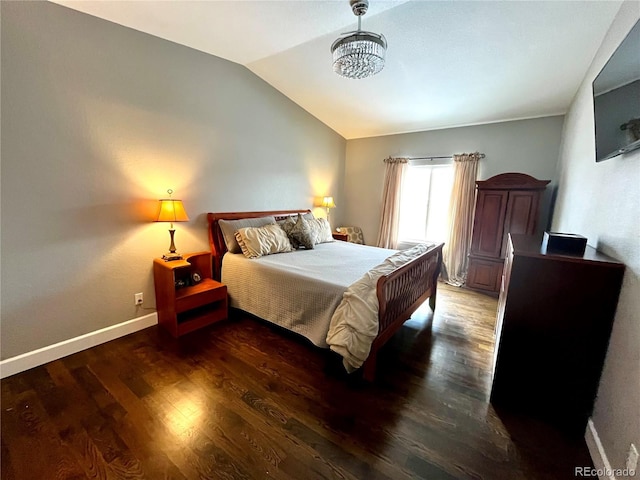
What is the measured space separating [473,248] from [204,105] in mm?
4000

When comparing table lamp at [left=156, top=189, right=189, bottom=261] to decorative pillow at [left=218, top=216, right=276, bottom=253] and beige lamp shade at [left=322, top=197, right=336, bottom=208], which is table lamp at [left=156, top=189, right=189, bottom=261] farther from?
beige lamp shade at [left=322, top=197, right=336, bottom=208]

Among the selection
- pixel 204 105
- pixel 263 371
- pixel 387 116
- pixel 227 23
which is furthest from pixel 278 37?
pixel 263 371

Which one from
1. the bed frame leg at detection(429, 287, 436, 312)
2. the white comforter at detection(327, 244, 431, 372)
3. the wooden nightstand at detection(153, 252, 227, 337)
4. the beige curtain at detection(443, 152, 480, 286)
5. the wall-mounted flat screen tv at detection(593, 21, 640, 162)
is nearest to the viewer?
the wall-mounted flat screen tv at detection(593, 21, 640, 162)

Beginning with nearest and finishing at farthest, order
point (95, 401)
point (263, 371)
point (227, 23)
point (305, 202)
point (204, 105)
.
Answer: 1. point (95, 401)
2. point (263, 371)
3. point (227, 23)
4. point (204, 105)
5. point (305, 202)

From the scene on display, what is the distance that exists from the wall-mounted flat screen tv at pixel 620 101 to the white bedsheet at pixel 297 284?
1788mm

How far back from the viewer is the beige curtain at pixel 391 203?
15.7ft

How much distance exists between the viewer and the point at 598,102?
5.76 feet

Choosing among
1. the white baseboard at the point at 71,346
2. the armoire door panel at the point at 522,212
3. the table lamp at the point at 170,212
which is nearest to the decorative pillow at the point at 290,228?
the table lamp at the point at 170,212

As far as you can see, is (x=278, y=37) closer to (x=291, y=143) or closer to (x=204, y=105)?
(x=204, y=105)

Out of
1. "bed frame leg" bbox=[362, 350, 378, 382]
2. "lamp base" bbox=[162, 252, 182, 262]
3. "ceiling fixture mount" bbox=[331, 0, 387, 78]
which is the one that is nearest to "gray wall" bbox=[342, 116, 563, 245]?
"ceiling fixture mount" bbox=[331, 0, 387, 78]

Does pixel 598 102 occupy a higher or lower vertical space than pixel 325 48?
lower

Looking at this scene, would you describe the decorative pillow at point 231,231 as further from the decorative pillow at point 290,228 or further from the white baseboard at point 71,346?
the white baseboard at point 71,346

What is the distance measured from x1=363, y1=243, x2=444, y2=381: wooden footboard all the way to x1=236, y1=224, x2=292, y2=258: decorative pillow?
1.48m

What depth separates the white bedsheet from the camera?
2.13 m
